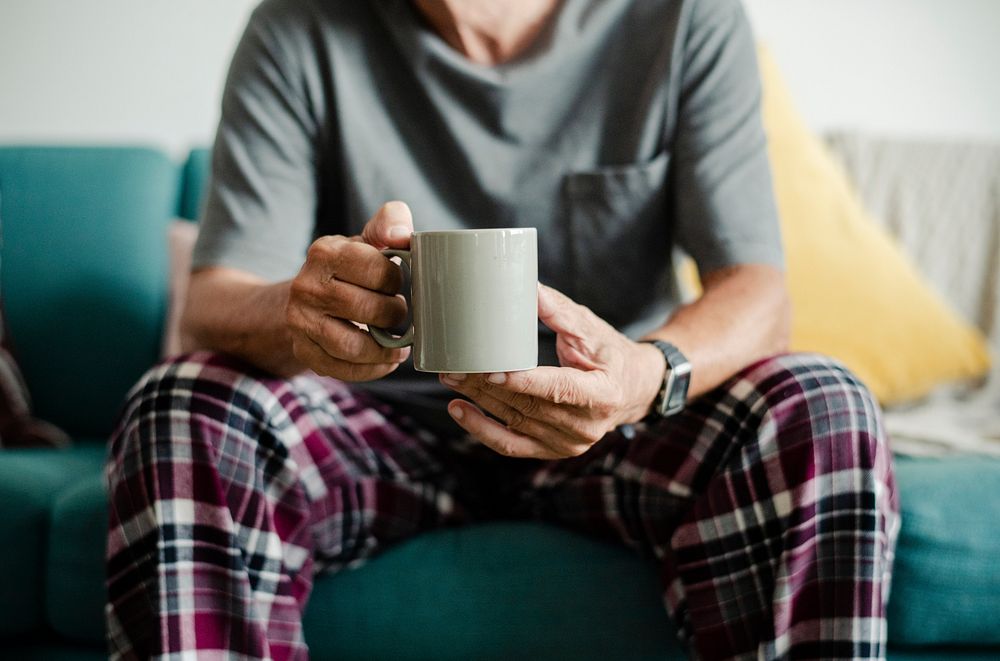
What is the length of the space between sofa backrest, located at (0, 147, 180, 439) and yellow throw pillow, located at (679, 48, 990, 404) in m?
0.94

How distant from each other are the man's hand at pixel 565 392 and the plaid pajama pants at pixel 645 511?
12 centimetres

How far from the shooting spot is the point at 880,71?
6.39ft

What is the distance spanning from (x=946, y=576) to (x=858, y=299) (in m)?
0.59

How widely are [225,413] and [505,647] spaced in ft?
1.26

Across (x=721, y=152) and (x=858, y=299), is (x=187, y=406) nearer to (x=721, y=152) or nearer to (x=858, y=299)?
(x=721, y=152)

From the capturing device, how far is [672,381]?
2.68 feet

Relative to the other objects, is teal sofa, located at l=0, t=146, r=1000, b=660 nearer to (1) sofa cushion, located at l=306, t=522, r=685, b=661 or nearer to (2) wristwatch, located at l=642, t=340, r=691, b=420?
(1) sofa cushion, located at l=306, t=522, r=685, b=661

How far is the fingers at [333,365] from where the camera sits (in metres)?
0.76

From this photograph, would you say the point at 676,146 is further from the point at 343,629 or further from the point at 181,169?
the point at 181,169

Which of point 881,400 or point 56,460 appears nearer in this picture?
point 56,460

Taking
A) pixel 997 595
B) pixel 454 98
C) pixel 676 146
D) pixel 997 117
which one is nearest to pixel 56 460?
pixel 454 98

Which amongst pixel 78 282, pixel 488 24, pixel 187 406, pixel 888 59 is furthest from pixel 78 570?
pixel 888 59

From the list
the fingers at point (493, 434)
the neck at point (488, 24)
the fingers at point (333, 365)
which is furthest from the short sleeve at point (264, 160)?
the fingers at point (493, 434)

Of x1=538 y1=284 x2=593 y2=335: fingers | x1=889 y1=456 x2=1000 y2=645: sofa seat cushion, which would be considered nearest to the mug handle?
x1=538 y1=284 x2=593 y2=335: fingers
